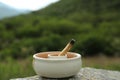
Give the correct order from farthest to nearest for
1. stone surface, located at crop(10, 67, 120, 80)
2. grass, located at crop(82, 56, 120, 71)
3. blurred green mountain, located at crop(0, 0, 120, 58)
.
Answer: blurred green mountain, located at crop(0, 0, 120, 58) < grass, located at crop(82, 56, 120, 71) < stone surface, located at crop(10, 67, 120, 80)

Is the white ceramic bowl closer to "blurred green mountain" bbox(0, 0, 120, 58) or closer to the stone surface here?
the stone surface

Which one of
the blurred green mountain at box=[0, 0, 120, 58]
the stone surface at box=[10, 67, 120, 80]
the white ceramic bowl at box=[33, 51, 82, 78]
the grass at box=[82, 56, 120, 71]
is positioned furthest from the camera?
the blurred green mountain at box=[0, 0, 120, 58]

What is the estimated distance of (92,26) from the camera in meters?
9.14

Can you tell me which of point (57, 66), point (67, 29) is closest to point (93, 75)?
point (57, 66)

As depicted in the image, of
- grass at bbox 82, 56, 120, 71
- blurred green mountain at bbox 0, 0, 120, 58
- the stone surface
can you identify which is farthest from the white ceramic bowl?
blurred green mountain at bbox 0, 0, 120, 58

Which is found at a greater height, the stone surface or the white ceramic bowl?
the white ceramic bowl

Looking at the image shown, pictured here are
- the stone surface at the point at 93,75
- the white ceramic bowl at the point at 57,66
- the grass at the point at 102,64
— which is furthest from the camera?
the grass at the point at 102,64

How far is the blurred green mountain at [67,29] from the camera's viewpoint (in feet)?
20.6

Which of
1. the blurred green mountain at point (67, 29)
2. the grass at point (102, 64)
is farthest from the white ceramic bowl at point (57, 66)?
the blurred green mountain at point (67, 29)

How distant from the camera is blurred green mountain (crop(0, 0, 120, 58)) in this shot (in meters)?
6.26

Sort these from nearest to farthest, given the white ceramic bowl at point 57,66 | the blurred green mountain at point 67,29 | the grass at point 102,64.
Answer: the white ceramic bowl at point 57,66, the grass at point 102,64, the blurred green mountain at point 67,29

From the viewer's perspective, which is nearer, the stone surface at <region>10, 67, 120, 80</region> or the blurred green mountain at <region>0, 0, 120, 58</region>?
the stone surface at <region>10, 67, 120, 80</region>

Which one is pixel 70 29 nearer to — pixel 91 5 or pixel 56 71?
pixel 91 5

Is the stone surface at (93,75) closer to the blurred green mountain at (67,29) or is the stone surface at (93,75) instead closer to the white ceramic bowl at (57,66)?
the white ceramic bowl at (57,66)
